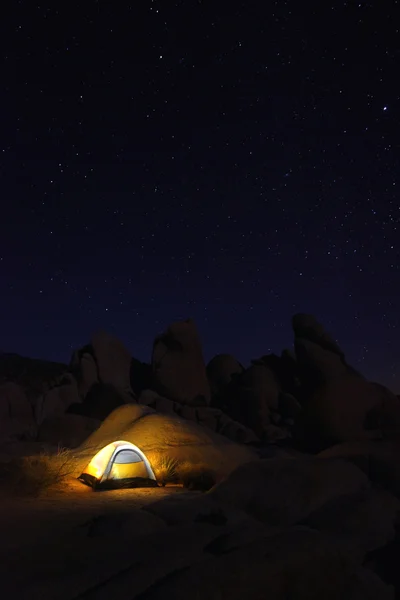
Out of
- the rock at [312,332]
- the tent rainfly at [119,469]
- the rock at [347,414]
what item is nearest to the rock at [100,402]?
the rock at [312,332]

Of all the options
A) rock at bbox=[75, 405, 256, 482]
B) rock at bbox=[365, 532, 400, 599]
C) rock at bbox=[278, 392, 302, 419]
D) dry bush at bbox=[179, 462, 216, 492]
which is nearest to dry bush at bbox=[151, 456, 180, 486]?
rock at bbox=[75, 405, 256, 482]

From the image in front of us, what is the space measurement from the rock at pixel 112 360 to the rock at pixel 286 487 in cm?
2924

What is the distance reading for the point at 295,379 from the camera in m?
41.5

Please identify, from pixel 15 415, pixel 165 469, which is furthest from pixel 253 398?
pixel 165 469

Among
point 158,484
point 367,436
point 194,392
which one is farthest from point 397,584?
point 194,392

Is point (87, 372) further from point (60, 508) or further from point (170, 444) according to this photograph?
point (60, 508)

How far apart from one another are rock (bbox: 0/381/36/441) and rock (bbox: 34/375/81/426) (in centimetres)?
71

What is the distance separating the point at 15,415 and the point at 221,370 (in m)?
20.6

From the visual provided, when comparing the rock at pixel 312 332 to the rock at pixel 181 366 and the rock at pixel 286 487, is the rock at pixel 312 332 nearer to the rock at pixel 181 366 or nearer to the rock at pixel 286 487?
the rock at pixel 181 366

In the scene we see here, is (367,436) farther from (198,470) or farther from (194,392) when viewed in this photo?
(194,392)

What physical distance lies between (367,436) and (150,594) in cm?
1783

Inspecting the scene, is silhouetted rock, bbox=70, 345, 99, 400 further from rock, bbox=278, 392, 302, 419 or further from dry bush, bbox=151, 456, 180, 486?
dry bush, bbox=151, 456, 180, 486

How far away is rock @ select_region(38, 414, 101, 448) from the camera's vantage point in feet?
76.1

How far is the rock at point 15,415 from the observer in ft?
83.1
